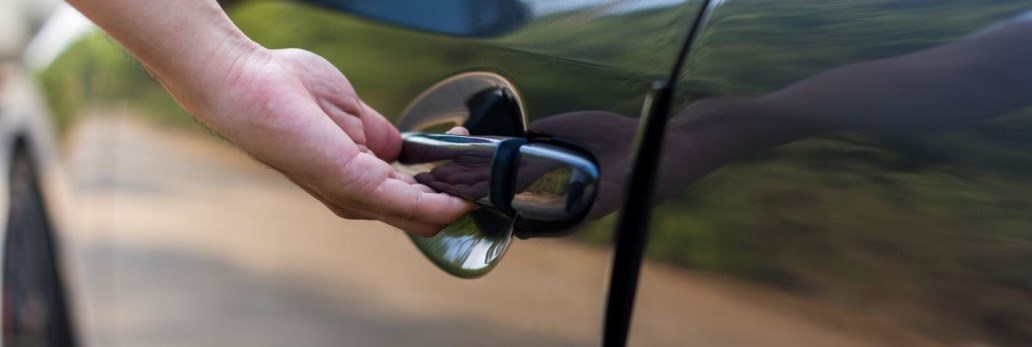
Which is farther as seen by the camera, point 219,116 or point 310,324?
point 310,324

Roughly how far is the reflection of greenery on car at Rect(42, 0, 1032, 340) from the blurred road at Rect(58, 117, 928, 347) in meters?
0.05

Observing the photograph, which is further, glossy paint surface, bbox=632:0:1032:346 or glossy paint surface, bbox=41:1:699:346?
glossy paint surface, bbox=41:1:699:346

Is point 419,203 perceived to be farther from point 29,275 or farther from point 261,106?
point 29,275

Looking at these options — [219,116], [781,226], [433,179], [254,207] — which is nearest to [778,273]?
[781,226]

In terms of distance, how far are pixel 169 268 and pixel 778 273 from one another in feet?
5.23

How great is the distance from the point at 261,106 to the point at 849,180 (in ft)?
2.28

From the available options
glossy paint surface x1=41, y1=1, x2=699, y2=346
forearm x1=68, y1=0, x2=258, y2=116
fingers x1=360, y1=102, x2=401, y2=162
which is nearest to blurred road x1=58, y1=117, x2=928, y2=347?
glossy paint surface x1=41, y1=1, x2=699, y2=346

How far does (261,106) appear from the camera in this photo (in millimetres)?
1294

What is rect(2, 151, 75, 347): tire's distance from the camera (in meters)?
2.93

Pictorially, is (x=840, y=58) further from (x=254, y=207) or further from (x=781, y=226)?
(x=254, y=207)

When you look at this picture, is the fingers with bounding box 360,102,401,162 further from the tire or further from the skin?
the tire

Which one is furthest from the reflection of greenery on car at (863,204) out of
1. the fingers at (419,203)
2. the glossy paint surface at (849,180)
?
the fingers at (419,203)

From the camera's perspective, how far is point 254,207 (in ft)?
6.07

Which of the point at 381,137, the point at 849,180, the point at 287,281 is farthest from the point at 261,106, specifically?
the point at 849,180
